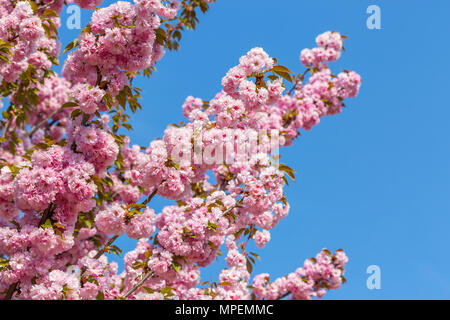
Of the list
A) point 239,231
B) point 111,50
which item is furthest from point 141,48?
point 239,231

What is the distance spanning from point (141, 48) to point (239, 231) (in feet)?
10.3

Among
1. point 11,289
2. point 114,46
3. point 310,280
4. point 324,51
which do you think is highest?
point 324,51

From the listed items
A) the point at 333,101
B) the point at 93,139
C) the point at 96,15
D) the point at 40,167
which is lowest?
the point at 40,167

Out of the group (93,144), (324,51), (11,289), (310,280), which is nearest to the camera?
(93,144)

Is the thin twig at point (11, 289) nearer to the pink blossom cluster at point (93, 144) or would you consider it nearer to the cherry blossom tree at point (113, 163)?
the cherry blossom tree at point (113, 163)

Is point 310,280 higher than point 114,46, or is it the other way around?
point 114,46

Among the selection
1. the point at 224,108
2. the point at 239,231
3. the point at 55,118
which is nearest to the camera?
the point at 224,108

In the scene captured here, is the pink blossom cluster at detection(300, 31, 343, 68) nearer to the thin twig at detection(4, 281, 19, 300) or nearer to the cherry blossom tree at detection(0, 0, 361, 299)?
the cherry blossom tree at detection(0, 0, 361, 299)

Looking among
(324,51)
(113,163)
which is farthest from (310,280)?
(113,163)

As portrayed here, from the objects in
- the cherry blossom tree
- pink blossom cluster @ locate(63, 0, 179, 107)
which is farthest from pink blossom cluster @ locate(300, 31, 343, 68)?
pink blossom cluster @ locate(63, 0, 179, 107)

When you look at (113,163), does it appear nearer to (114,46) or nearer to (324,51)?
(114,46)

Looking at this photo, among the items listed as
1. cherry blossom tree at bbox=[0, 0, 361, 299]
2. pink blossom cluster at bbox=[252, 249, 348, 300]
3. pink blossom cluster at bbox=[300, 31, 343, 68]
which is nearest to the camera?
cherry blossom tree at bbox=[0, 0, 361, 299]
